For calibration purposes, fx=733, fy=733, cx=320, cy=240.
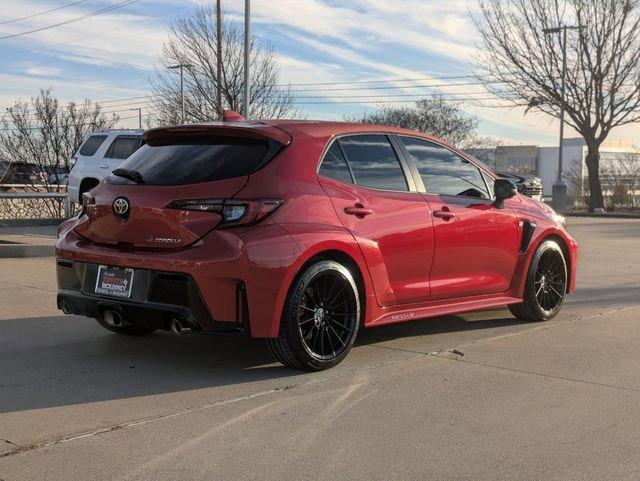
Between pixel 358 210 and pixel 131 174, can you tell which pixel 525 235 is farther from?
pixel 131 174

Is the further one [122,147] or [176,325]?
[122,147]

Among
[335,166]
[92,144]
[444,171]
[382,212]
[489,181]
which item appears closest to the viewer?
[335,166]

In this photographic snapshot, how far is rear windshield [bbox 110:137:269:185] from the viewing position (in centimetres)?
491

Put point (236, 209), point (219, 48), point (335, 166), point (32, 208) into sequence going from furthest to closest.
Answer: point (219, 48) → point (32, 208) → point (335, 166) → point (236, 209)

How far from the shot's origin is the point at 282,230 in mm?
4762

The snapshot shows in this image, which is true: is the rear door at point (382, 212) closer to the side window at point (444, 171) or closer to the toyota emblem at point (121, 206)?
the side window at point (444, 171)

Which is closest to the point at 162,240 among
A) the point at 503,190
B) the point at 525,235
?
the point at 503,190

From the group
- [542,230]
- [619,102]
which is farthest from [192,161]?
[619,102]

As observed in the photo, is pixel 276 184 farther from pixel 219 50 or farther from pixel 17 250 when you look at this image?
pixel 219 50

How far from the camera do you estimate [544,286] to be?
7.00 m

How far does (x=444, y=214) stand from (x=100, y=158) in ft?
36.5

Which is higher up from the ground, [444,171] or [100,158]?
[100,158]

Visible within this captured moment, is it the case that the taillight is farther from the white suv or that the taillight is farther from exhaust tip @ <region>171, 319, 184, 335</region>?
the white suv

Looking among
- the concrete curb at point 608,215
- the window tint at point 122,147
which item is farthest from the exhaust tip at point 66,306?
the concrete curb at point 608,215
